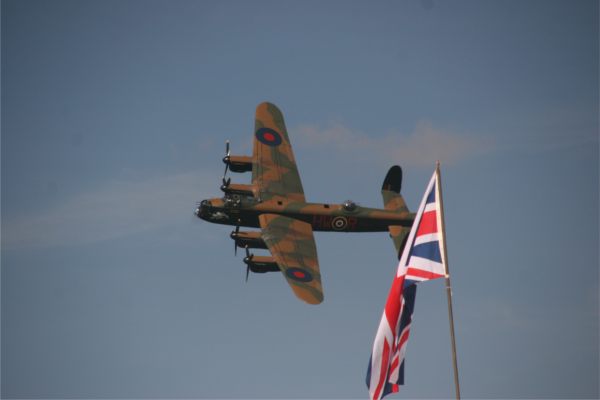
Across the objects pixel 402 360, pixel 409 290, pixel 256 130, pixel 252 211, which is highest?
pixel 256 130

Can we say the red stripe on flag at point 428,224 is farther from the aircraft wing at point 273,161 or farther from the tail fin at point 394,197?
the tail fin at point 394,197

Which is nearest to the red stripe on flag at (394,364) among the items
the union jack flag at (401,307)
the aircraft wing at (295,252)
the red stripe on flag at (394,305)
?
the union jack flag at (401,307)

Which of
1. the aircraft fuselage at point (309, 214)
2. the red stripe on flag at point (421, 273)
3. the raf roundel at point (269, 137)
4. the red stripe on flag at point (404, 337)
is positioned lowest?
the red stripe on flag at point (404, 337)

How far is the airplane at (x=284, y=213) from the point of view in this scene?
174ft

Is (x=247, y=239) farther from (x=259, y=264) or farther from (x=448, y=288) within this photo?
(x=448, y=288)

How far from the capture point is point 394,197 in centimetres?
6222

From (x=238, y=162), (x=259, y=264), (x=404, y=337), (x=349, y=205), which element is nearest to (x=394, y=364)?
(x=404, y=337)

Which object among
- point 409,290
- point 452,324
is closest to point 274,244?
point 409,290

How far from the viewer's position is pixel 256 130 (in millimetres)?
64312

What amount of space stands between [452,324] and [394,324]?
3169mm

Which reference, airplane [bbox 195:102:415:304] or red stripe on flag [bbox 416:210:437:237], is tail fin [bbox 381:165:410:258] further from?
red stripe on flag [bbox 416:210:437:237]

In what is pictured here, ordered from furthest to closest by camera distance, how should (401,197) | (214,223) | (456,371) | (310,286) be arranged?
(401,197) < (214,223) < (310,286) < (456,371)

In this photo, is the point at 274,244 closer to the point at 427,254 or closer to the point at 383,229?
the point at 383,229

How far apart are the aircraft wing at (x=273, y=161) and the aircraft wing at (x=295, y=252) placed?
265 centimetres
